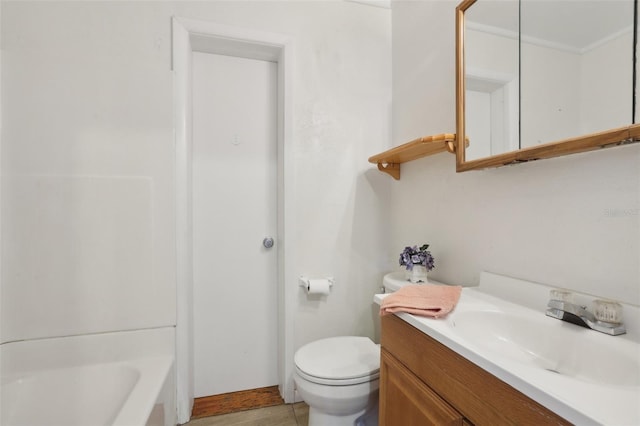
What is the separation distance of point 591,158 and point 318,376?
4.03 ft

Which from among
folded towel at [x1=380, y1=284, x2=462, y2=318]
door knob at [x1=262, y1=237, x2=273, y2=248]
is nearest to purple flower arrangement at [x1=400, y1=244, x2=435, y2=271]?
folded towel at [x1=380, y1=284, x2=462, y2=318]

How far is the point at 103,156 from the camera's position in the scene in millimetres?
1439

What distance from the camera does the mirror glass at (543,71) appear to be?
784mm

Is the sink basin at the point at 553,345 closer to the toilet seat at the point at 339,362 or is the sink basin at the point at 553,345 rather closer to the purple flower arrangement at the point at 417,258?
the purple flower arrangement at the point at 417,258

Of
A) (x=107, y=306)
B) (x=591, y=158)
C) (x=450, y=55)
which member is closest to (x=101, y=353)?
(x=107, y=306)

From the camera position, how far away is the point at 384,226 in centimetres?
191

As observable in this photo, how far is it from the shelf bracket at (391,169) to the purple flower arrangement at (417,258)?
1.76 feet

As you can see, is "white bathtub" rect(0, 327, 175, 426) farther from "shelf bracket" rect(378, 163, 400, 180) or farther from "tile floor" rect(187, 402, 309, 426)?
"shelf bracket" rect(378, 163, 400, 180)

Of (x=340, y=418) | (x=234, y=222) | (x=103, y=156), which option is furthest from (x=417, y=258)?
(x=103, y=156)

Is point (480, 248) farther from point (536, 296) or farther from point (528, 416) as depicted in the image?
point (528, 416)

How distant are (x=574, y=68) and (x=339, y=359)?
1410 mm

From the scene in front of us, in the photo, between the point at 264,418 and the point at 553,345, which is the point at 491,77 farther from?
the point at 264,418

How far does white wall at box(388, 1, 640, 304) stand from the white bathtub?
145 cm

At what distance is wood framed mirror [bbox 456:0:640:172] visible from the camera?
2.54 feet
